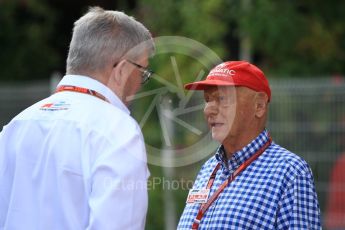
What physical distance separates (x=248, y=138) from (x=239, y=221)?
45 cm

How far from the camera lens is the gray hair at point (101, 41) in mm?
3494

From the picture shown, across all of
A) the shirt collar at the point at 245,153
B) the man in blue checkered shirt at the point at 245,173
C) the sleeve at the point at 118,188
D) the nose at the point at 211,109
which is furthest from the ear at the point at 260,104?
the sleeve at the point at 118,188

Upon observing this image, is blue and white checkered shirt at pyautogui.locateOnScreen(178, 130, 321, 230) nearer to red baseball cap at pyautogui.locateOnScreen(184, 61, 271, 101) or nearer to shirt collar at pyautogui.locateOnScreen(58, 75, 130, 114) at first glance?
red baseball cap at pyautogui.locateOnScreen(184, 61, 271, 101)

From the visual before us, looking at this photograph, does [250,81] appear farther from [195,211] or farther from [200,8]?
[200,8]

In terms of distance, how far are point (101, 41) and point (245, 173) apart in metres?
0.98

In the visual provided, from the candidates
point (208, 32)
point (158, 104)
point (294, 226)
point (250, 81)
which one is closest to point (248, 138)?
point (250, 81)

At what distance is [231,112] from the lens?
4008 millimetres

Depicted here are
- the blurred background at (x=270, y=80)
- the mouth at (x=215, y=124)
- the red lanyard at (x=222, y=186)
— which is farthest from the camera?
the blurred background at (x=270, y=80)

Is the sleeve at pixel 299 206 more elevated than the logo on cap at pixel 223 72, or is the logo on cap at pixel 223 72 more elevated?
the logo on cap at pixel 223 72

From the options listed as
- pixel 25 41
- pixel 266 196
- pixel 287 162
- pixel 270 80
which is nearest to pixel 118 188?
pixel 266 196

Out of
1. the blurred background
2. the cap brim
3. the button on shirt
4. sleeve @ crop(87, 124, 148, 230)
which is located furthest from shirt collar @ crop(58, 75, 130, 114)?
the blurred background

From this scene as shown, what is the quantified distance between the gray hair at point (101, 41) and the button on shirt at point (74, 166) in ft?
0.24

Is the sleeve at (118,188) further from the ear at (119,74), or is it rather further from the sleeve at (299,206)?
the sleeve at (299,206)

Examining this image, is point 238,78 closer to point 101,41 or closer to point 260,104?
point 260,104
